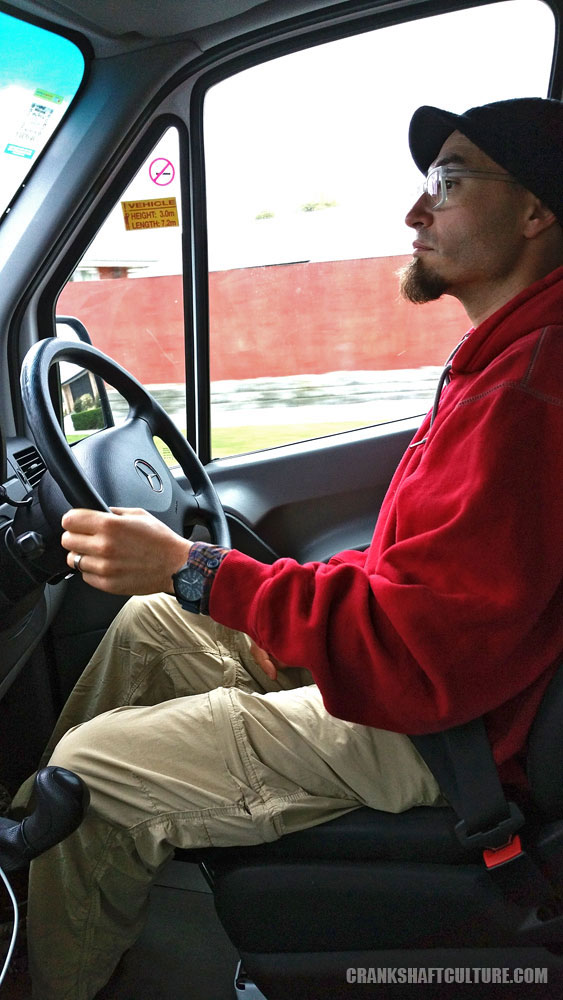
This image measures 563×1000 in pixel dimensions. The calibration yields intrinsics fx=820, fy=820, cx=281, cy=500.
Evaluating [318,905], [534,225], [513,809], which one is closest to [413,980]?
[318,905]

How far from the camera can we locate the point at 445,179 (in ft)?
4.40

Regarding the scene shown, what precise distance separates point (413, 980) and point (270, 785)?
33 centimetres

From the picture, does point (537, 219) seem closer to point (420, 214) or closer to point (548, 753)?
point (420, 214)

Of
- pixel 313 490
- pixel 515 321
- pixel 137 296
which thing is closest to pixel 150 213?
pixel 137 296

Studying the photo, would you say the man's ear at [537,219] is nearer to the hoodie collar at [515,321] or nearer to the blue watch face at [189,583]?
the hoodie collar at [515,321]

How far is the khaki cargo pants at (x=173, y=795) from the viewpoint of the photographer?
1.10m

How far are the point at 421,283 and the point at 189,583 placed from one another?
2.17 feet

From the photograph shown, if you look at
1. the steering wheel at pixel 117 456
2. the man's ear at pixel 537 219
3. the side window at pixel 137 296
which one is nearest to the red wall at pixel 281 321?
the side window at pixel 137 296

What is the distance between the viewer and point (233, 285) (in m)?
2.26

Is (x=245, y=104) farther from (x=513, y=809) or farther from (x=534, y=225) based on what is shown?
(x=513, y=809)

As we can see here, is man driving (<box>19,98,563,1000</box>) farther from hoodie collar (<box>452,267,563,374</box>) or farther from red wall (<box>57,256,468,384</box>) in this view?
red wall (<box>57,256,468,384</box>)

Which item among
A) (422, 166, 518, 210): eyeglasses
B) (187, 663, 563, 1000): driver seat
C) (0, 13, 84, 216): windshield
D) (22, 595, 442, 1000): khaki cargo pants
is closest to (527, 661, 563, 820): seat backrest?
(187, 663, 563, 1000): driver seat

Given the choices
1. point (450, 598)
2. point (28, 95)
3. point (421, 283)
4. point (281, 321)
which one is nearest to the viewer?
point (450, 598)

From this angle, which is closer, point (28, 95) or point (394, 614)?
point (394, 614)
